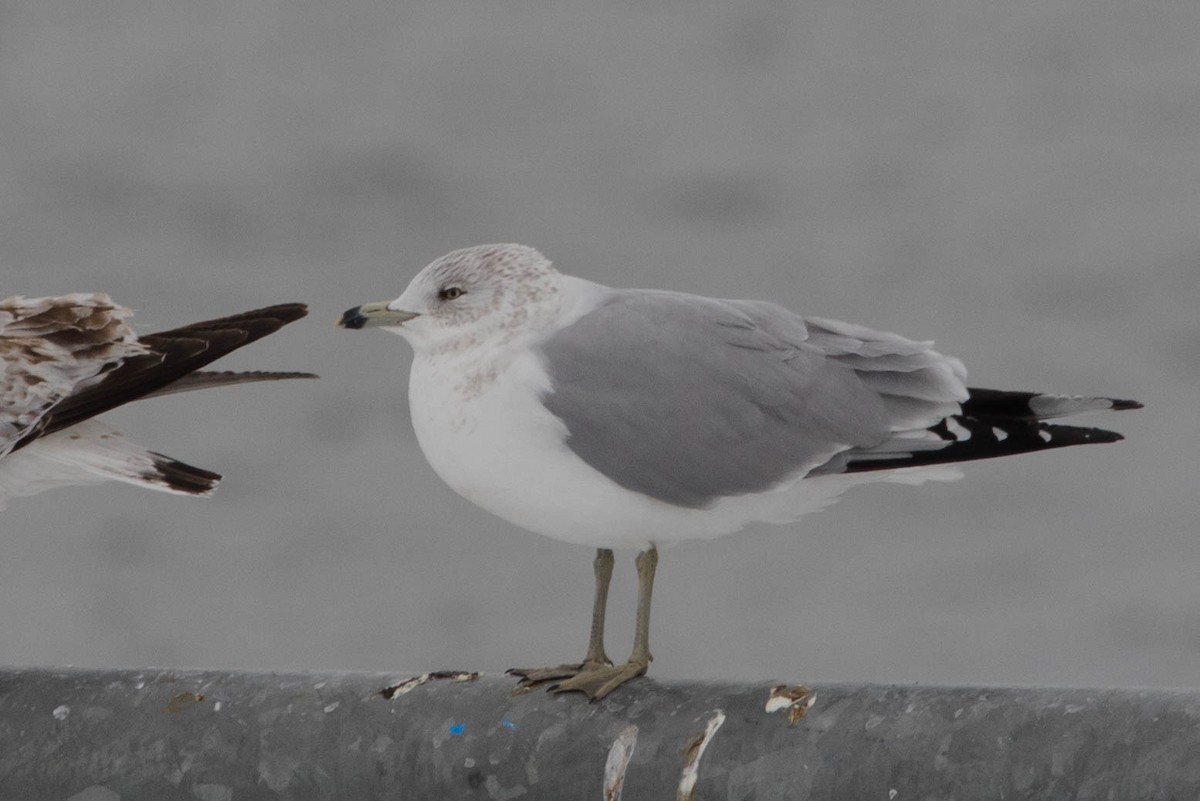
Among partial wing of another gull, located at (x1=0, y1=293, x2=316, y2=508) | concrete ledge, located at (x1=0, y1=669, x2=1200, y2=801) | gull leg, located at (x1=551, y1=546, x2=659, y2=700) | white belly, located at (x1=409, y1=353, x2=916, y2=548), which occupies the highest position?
partial wing of another gull, located at (x1=0, y1=293, x2=316, y2=508)

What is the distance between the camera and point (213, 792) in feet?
8.41

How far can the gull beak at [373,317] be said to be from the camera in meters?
2.86

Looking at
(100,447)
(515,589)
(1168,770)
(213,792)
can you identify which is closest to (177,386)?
(100,447)

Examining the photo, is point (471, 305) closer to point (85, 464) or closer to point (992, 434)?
point (992, 434)

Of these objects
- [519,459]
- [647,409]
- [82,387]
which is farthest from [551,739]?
[82,387]

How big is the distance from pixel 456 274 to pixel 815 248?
1391 centimetres

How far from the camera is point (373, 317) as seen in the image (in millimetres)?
2871

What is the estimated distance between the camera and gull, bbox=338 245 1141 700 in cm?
273

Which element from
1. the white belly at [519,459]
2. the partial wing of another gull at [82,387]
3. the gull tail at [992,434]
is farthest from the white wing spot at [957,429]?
the partial wing of another gull at [82,387]

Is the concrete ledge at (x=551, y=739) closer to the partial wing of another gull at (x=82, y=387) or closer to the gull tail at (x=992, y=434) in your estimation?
Answer: the gull tail at (x=992, y=434)

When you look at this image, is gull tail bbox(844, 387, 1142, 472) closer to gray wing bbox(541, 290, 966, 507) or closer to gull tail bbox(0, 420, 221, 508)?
gray wing bbox(541, 290, 966, 507)

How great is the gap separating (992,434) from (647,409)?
0.49 meters

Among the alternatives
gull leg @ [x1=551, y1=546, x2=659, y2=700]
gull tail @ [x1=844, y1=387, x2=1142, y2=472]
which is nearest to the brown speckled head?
gull leg @ [x1=551, y1=546, x2=659, y2=700]

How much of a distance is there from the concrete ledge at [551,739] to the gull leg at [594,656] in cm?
5
